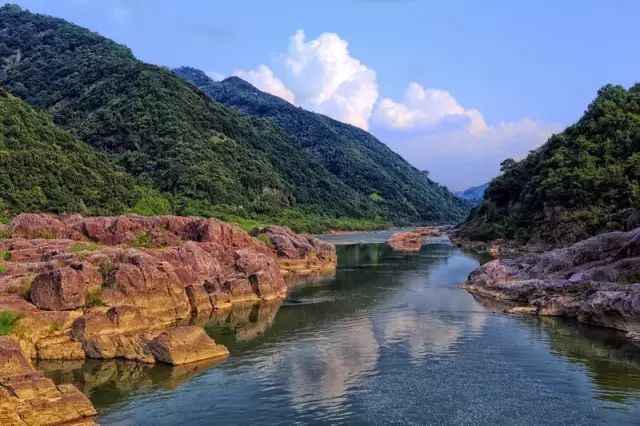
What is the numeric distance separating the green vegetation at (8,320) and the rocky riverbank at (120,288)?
0.17 ft

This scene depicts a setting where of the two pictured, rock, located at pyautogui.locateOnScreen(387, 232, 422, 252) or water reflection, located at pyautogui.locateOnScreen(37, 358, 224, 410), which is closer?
water reflection, located at pyautogui.locateOnScreen(37, 358, 224, 410)

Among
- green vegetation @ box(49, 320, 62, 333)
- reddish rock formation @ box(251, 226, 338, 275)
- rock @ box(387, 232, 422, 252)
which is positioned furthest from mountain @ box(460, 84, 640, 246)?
green vegetation @ box(49, 320, 62, 333)

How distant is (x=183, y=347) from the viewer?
32.9 metres

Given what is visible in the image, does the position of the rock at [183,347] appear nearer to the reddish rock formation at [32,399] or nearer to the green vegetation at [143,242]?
the reddish rock formation at [32,399]

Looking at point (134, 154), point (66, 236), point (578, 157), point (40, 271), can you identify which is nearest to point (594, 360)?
point (40, 271)

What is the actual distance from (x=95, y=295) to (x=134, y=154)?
367 feet

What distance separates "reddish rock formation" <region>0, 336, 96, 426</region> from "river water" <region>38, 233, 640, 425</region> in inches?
49.2

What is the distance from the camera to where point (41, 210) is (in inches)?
3312

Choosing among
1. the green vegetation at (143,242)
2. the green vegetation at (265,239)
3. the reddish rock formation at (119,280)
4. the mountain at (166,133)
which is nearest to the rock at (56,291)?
the reddish rock formation at (119,280)

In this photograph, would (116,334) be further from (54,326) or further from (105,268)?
(105,268)

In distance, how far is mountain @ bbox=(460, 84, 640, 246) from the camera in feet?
267

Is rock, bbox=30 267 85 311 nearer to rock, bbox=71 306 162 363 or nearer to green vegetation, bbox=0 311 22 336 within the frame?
rock, bbox=71 306 162 363

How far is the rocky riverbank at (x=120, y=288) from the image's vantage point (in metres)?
33.3

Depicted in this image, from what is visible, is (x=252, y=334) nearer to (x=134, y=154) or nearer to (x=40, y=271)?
(x=40, y=271)
